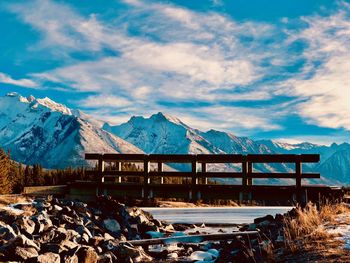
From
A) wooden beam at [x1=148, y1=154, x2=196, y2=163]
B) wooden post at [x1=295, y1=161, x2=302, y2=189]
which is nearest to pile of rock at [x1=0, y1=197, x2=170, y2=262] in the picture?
wooden beam at [x1=148, y1=154, x2=196, y2=163]

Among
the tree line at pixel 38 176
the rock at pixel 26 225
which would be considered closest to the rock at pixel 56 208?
the rock at pixel 26 225

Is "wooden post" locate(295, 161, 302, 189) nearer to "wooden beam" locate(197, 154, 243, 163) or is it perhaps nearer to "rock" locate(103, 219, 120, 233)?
"wooden beam" locate(197, 154, 243, 163)

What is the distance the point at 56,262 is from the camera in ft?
38.8

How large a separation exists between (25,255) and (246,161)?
13.7 m

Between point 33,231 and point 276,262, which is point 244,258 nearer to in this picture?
point 276,262

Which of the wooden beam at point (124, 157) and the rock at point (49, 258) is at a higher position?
the wooden beam at point (124, 157)

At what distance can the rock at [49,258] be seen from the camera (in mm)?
11609

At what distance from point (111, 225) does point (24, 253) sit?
23.3 feet

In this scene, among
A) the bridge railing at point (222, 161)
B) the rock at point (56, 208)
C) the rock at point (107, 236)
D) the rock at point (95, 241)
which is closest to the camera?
the rock at point (95, 241)

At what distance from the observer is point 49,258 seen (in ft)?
38.4

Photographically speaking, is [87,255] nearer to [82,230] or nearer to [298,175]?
[82,230]

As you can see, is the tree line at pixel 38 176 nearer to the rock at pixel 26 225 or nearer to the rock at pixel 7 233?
the rock at pixel 26 225

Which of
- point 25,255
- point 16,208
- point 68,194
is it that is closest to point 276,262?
point 25,255

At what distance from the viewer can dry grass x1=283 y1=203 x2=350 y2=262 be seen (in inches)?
396
